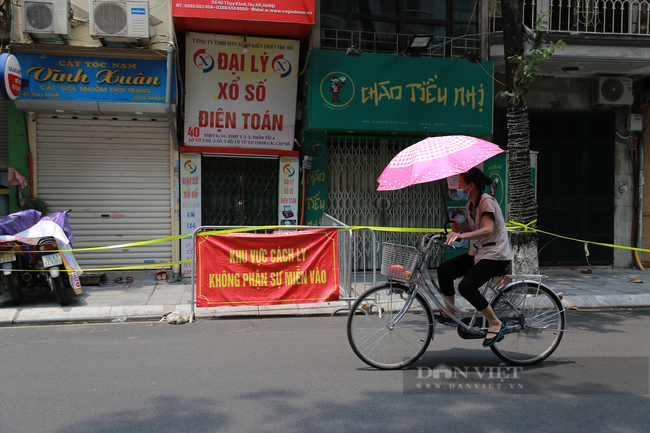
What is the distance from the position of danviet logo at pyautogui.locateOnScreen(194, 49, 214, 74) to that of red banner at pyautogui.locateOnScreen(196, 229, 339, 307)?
4397mm

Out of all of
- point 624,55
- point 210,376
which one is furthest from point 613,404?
point 624,55

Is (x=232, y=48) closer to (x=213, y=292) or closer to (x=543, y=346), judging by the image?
(x=213, y=292)

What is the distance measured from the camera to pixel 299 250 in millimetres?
6953

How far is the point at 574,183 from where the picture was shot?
38.0ft

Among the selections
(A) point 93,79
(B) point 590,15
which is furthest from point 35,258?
(B) point 590,15

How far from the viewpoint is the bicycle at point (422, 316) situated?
14.9 feet

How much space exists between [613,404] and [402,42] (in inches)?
336

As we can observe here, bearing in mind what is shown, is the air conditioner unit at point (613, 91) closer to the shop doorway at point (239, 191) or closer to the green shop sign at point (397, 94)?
the green shop sign at point (397, 94)

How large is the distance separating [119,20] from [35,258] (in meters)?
4.38

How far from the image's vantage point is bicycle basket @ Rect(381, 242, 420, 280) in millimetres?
4484

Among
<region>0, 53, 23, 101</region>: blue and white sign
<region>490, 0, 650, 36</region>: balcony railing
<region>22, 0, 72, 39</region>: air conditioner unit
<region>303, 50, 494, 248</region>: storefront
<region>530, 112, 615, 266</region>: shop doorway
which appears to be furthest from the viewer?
<region>530, 112, 615, 266</region>: shop doorway

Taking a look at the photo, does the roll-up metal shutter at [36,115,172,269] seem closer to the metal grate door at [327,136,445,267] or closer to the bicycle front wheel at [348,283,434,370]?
the metal grate door at [327,136,445,267]

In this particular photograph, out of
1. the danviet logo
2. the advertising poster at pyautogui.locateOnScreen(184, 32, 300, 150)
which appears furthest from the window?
the danviet logo

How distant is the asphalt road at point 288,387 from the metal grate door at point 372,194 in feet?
16.1
